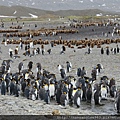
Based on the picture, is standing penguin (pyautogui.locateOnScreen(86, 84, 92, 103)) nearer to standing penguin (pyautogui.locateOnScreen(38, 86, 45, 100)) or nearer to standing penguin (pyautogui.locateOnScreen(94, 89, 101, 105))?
standing penguin (pyautogui.locateOnScreen(94, 89, 101, 105))

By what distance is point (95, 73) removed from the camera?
655 inches

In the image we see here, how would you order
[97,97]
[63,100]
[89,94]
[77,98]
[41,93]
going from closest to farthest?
[63,100] < [77,98] < [97,97] < [41,93] < [89,94]

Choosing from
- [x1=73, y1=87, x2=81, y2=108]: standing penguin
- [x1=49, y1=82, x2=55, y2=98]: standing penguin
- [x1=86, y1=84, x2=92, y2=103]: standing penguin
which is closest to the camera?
[x1=73, y1=87, x2=81, y2=108]: standing penguin

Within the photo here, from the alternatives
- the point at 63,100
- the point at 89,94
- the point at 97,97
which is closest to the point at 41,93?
the point at 63,100

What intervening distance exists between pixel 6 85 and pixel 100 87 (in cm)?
367

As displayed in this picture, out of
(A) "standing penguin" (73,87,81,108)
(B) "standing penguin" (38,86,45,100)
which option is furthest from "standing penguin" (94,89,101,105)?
(B) "standing penguin" (38,86,45,100)

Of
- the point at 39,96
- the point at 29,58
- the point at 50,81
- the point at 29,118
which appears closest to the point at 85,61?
the point at 29,58

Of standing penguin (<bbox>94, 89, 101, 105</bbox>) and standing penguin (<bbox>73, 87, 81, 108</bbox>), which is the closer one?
standing penguin (<bbox>73, 87, 81, 108</bbox>)

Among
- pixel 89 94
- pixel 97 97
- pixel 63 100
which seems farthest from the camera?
pixel 89 94

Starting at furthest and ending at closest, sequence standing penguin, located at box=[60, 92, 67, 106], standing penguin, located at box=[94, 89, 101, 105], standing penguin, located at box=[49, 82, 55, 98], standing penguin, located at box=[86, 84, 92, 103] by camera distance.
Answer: standing penguin, located at box=[49, 82, 55, 98] < standing penguin, located at box=[86, 84, 92, 103] < standing penguin, located at box=[94, 89, 101, 105] < standing penguin, located at box=[60, 92, 67, 106]

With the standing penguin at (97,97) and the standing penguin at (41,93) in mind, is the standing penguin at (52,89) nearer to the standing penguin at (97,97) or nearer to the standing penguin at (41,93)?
the standing penguin at (41,93)

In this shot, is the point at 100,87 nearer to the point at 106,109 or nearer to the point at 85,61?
the point at 106,109

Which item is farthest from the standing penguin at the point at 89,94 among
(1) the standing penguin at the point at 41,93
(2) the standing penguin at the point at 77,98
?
(1) the standing penguin at the point at 41,93

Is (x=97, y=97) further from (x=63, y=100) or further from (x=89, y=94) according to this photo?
(x=63, y=100)
